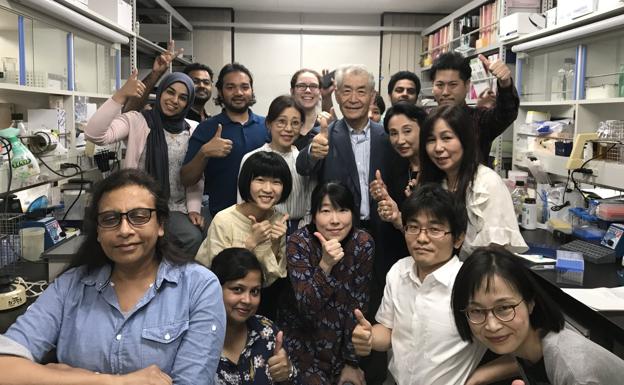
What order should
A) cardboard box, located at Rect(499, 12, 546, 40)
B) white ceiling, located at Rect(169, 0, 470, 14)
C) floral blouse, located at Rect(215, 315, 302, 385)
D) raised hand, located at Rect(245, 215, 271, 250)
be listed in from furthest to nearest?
white ceiling, located at Rect(169, 0, 470, 14) < cardboard box, located at Rect(499, 12, 546, 40) < raised hand, located at Rect(245, 215, 271, 250) < floral blouse, located at Rect(215, 315, 302, 385)

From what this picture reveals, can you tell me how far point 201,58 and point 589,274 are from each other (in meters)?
5.06

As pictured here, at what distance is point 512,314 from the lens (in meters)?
1.34

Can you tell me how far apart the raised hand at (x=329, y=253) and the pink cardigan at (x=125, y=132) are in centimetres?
84

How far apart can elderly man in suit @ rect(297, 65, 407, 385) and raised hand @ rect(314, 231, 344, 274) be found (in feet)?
1.09

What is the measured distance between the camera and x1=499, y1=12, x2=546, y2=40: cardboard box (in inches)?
130

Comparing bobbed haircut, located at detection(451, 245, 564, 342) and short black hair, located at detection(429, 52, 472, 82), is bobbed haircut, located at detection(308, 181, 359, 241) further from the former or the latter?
short black hair, located at detection(429, 52, 472, 82)

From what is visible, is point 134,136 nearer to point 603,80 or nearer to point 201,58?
point 603,80

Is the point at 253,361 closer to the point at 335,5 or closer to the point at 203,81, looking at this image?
the point at 203,81

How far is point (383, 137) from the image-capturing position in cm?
224

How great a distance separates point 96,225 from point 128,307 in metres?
0.24

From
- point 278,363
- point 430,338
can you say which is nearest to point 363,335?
point 430,338

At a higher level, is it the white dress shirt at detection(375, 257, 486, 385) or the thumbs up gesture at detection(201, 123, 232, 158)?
the thumbs up gesture at detection(201, 123, 232, 158)

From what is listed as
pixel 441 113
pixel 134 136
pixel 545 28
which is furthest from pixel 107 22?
pixel 545 28

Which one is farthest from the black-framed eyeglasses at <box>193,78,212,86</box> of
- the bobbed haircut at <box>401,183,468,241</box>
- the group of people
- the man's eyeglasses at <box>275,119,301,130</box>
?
the bobbed haircut at <box>401,183,468,241</box>
